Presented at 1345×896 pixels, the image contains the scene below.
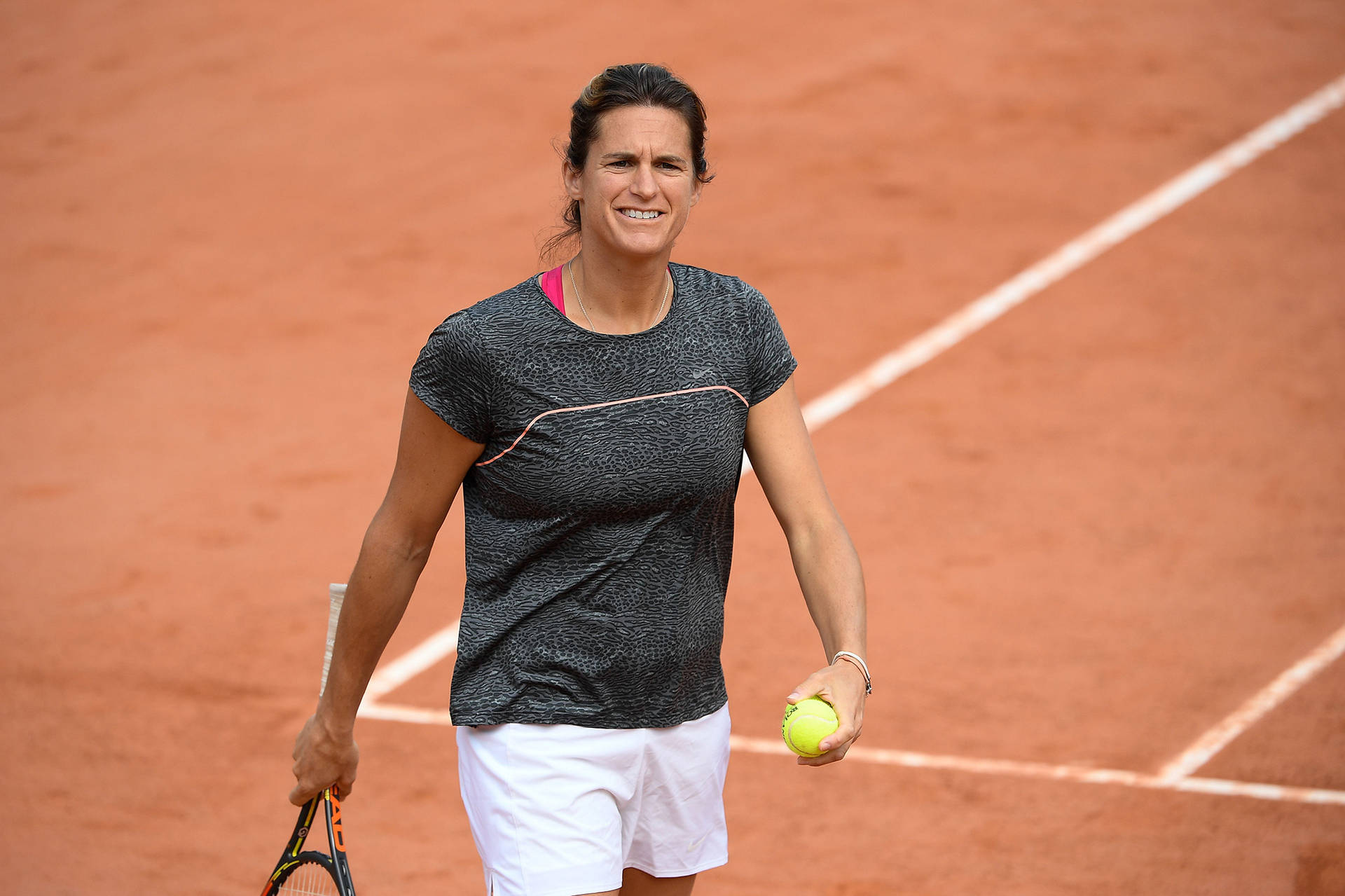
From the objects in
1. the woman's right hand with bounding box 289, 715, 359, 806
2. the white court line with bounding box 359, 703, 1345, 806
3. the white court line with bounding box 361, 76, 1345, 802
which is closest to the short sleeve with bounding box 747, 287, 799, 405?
the woman's right hand with bounding box 289, 715, 359, 806

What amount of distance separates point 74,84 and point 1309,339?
10073mm

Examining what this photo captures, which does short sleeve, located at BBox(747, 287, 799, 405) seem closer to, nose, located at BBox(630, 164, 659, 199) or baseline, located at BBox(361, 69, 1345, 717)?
nose, located at BBox(630, 164, 659, 199)

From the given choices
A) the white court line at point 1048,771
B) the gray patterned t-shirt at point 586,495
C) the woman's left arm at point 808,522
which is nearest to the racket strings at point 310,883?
the gray patterned t-shirt at point 586,495

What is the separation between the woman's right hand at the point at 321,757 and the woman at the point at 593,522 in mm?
102

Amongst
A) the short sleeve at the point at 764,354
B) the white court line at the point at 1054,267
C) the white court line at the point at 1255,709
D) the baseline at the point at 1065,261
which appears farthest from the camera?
the baseline at the point at 1065,261

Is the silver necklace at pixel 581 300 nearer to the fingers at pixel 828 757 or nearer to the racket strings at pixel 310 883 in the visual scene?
the fingers at pixel 828 757

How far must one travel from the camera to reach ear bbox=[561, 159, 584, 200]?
104 inches

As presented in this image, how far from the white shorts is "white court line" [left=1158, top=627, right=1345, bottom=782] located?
3.15 m

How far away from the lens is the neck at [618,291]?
256 centimetres

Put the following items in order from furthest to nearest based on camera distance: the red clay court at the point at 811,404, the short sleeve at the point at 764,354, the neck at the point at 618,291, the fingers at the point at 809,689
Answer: the red clay court at the point at 811,404
the short sleeve at the point at 764,354
the neck at the point at 618,291
the fingers at the point at 809,689

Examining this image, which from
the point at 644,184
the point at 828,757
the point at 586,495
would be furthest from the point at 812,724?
the point at 644,184

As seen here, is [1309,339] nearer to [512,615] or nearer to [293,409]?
[293,409]

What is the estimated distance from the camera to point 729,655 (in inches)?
241

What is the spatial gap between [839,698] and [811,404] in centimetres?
618
